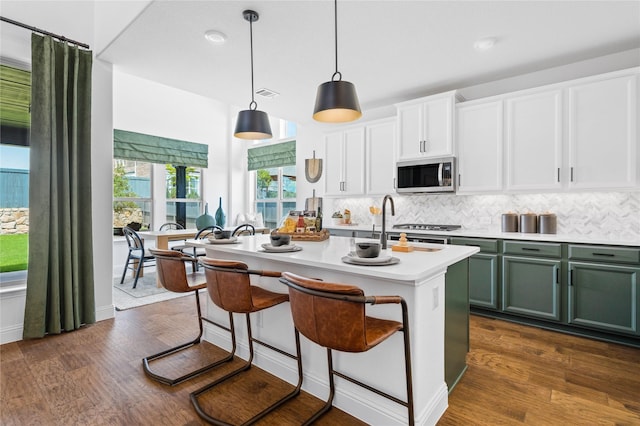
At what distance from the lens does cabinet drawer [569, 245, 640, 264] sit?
2.76m

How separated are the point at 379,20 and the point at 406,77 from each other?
1.28 metres

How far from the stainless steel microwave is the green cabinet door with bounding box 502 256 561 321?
1.10 meters

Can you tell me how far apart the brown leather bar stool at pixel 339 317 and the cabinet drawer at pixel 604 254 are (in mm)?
2373

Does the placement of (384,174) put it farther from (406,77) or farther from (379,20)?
(379,20)

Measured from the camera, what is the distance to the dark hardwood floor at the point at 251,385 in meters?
1.87

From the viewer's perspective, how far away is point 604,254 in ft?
→ 9.39

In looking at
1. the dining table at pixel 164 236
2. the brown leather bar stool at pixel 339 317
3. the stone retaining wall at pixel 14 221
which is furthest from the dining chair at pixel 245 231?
the brown leather bar stool at pixel 339 317

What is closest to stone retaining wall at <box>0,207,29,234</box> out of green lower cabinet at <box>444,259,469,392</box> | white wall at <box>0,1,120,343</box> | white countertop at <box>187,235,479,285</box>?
white wall at <box>0,1,120,343</box>

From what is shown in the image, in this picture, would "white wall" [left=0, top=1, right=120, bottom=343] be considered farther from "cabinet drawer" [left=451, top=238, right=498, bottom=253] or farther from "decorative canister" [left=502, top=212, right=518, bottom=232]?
"decorative canister" [left=502, top=212, right=518, bottom=232]

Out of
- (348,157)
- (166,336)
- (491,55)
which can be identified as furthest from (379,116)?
(166,336)

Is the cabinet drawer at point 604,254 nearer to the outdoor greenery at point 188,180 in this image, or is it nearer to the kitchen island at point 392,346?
the kitchen island at point 392,346

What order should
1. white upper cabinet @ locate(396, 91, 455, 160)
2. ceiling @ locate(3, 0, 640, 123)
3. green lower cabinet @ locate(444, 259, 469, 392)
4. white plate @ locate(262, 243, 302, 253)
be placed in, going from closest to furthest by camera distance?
1. green lower cabinet @ locate(444, 259, 469, 392)
2. white plate @ locate(262, 243, 302, 253)
3. ceiling @ locate(3, 0, 640, 123)
4. white upper cabinet @ locate(396, 91, 455, 160)

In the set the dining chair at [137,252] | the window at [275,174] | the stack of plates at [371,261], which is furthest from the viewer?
the window at [275,174]

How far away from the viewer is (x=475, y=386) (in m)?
2.18
